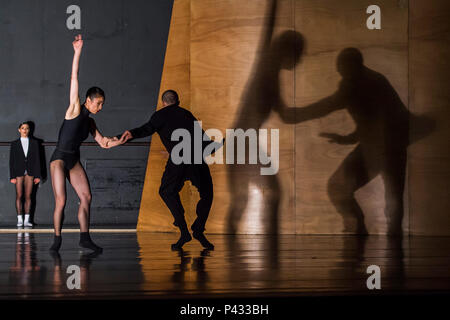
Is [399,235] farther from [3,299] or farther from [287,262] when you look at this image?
[3,299]

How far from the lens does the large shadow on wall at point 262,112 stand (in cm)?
778

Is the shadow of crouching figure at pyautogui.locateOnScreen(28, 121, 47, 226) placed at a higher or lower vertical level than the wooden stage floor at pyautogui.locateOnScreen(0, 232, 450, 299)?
higher

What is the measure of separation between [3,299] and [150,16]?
7.40 m

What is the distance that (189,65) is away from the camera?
8.45 metres

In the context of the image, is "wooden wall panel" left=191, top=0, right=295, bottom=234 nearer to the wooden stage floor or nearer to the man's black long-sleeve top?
the wooden stage floor

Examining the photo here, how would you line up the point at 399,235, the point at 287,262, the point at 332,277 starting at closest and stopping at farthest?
the point at 332,277 < the point at 287,262 < the point at 399,235

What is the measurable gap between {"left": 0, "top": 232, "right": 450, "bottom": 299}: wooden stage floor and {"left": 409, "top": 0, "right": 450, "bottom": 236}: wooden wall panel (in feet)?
2.67

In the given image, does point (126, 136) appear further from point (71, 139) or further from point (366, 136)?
point (366, 136)

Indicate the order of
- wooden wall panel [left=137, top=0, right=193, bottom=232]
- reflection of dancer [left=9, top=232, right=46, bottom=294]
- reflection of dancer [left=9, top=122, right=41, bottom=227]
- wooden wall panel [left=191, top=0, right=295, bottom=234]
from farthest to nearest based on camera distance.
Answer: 1. reflection of dancer [left=9, top=122, right=41, bottom=227]
2. wooden wall panel [left=137, top=0, right=193, bottom=232]
3. wooden wall panel [left=191, top=0, right=295, bottom=234]
4. reflection of dancer [left=9, top=232, right=46, bottom=294]

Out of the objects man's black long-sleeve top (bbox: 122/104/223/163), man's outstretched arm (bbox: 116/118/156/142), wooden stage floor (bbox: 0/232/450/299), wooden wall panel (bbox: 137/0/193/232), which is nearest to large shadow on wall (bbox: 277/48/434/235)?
wooden stage floor (bbox: 0/232/450/299)

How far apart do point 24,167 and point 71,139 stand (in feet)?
14.6

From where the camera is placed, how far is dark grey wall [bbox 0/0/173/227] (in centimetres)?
970
